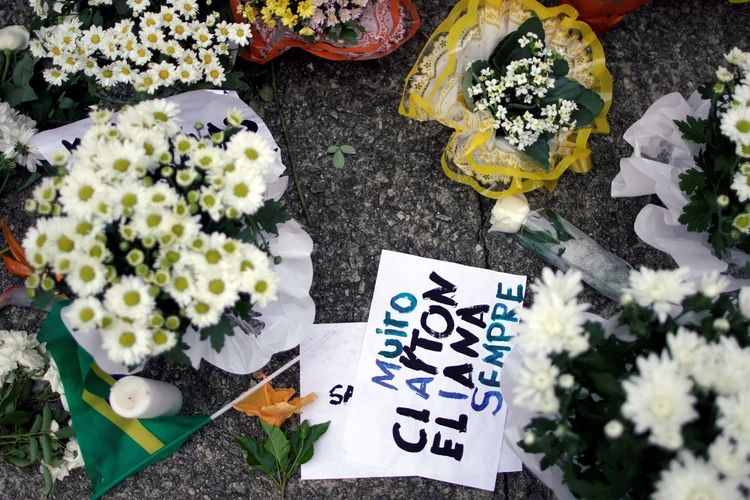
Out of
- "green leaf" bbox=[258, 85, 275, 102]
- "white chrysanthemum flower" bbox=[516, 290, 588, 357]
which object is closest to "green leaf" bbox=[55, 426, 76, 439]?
"green leaf" bbox=[258, 85, 275, 102]

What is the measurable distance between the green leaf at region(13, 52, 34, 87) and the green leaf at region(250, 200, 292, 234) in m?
0.63

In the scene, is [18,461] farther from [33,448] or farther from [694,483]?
[694,483]

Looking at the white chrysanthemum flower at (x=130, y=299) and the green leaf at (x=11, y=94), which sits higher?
the white chrysanthemum flower at (x=130, y=299)

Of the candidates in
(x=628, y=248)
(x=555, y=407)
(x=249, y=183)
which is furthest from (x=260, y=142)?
(x=628, y=248)

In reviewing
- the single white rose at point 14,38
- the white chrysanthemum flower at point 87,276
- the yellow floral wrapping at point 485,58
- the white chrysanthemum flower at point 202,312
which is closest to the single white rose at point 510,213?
the yellow floral wrapping at point 485,58

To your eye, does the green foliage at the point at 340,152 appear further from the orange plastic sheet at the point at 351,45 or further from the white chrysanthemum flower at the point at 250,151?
the white chrysanthemum flower at the point at 250,151

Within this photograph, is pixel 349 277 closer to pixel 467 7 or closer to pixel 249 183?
pixel 249 183

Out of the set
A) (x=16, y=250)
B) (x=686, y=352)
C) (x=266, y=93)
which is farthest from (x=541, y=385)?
(x=16, y=250)

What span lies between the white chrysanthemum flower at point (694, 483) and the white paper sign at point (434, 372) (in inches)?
19.5

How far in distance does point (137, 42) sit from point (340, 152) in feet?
1.44

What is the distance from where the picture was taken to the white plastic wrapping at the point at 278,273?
38.9 inches

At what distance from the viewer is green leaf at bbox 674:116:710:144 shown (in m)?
0.95

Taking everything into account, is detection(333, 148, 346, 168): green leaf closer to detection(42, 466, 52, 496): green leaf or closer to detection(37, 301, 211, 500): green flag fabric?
detection(37, 301, 211, 500): green flag fabric

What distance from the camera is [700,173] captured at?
0.93 metres
